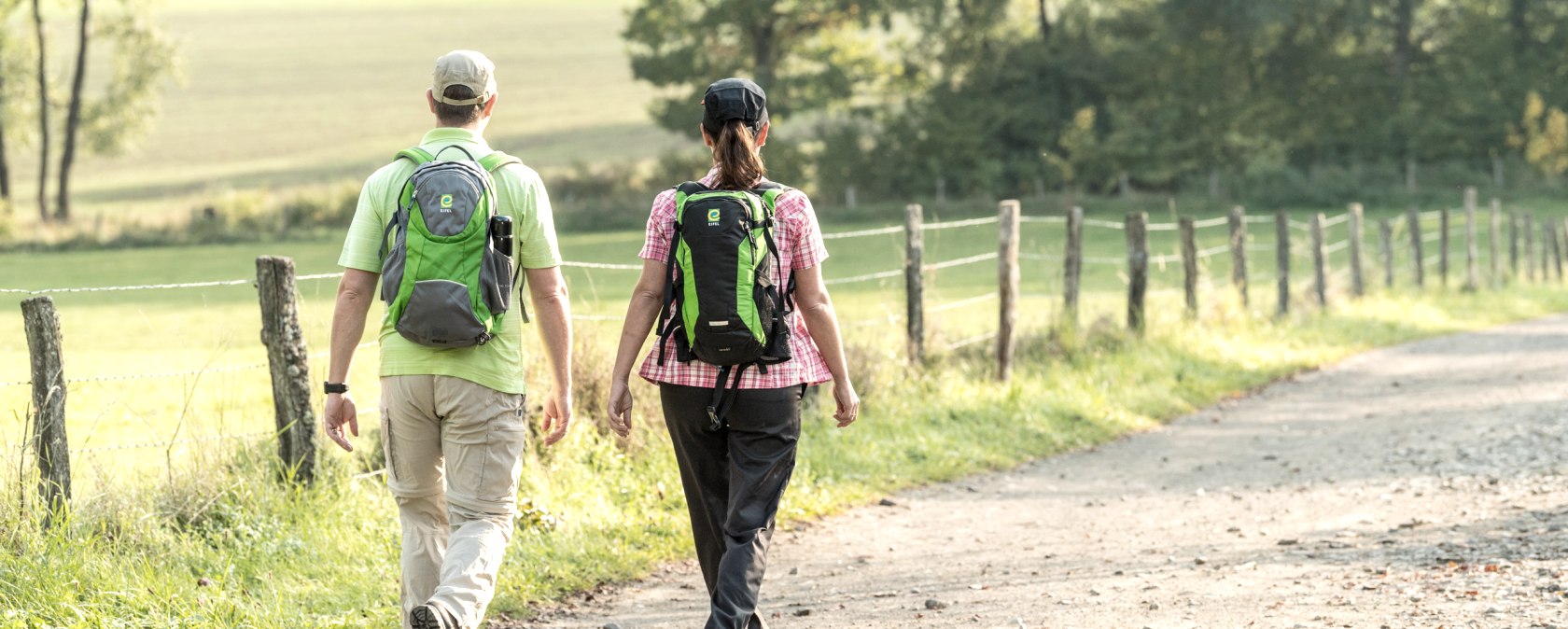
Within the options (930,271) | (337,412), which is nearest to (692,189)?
(337,412)

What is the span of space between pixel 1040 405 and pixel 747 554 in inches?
262

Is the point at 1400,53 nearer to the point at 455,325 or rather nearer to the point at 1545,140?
the point at 1545,140

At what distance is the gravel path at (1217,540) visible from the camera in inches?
232

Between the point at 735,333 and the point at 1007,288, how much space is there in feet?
25.1

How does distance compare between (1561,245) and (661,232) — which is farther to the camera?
(1561,245)

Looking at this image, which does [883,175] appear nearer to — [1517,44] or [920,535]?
[1517,44]

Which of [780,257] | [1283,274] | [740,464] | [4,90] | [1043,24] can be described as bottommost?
[1283,274]

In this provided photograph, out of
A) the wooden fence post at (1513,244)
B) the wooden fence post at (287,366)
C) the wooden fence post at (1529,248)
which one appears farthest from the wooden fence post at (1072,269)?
the wooden fence post at (1529,248)

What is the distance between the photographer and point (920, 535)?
299 inches

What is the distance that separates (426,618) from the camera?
4.29 m

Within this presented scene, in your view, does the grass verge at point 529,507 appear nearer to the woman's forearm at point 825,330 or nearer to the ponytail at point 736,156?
the woman's forearm at point 825,330

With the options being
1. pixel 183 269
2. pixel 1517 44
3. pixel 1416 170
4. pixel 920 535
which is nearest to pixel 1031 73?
pixel 1416 170

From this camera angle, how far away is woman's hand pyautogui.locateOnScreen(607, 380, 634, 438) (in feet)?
15.9

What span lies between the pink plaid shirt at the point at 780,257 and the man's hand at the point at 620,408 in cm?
12
